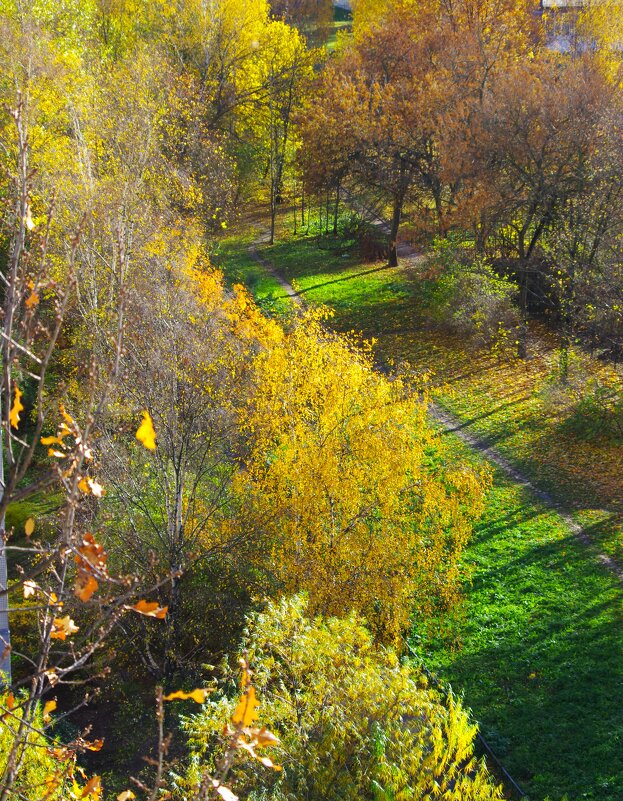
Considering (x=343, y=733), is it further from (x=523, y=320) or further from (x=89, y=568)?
(x=523, y=320)

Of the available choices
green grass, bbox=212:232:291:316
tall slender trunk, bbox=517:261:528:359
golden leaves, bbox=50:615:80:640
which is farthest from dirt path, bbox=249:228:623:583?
golden leaves, bbox=50:615:80:640

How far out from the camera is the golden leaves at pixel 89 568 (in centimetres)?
281

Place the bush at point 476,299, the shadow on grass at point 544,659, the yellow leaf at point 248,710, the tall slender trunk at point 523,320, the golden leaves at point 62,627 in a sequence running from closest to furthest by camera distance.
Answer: the yellow leaf at point 248,710 < the golden leaves at point 62,627 < the shadow on grass at point 544,659 < the tall slender trunk at point 523,320 < the bush at point 476,299

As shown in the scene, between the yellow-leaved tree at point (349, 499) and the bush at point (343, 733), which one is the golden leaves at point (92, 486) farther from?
the yellow-leaved tree at point (349, 499)

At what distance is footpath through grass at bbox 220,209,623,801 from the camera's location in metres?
10.6

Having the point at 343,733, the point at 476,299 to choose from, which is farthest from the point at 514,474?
the point at 343,733

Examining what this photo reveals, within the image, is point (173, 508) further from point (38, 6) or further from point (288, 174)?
point (288, 174)

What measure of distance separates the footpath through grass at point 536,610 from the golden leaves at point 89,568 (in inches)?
354

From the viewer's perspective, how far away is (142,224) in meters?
20.2

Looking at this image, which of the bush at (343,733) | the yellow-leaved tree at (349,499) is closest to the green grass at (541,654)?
the yellow-leaved tree at (349,499)

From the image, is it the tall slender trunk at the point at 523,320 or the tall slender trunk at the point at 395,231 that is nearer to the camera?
the tall slender trunk at the point at 523,320

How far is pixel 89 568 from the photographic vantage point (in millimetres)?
2943

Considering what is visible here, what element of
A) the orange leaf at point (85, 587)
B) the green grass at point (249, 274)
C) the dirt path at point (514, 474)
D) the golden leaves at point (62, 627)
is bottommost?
the dirt path at point (514, 474)

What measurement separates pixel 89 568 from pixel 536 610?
467 inches
